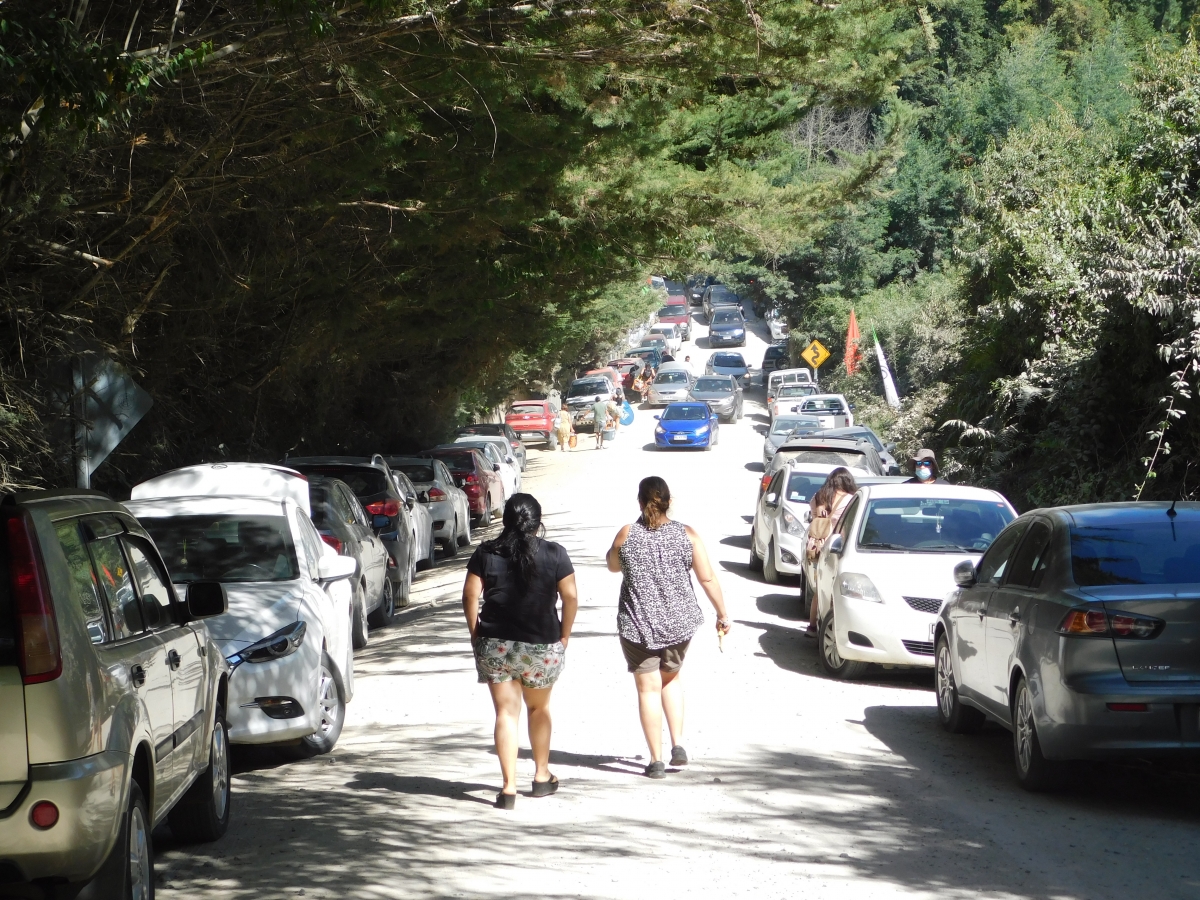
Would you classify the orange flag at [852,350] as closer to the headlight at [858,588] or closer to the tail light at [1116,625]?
the headlight at [858,588]

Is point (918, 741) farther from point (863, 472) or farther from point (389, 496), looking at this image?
point (863, 472)

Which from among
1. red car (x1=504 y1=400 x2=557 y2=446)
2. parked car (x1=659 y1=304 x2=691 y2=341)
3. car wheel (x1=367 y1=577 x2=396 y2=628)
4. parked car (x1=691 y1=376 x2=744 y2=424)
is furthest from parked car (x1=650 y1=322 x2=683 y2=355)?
car wheel (x1=367 y1=577 x2=396 y2=628)

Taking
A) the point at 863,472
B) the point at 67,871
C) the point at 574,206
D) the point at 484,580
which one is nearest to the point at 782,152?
the point at 863,472

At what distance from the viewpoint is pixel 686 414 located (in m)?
42.8

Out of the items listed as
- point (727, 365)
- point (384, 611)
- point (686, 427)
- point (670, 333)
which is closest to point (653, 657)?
point (384, 611)

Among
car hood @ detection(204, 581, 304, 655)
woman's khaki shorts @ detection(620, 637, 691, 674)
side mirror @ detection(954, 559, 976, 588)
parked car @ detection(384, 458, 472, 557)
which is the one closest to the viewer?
woman's khaki shorts @ detection(620, 637, 691, 674)

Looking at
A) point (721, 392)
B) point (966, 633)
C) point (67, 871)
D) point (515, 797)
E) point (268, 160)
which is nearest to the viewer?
point (67, 871)

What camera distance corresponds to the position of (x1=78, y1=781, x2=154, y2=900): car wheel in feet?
14.8

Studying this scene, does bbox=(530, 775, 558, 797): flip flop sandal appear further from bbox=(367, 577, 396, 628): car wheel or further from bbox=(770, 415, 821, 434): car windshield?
bbox=(770, 415, 821, 434): car windshield

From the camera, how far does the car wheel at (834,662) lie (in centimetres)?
1130

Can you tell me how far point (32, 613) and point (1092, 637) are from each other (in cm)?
516

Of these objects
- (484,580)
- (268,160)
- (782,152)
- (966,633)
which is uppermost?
(782,152)

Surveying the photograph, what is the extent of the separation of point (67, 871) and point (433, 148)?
9.50 metres

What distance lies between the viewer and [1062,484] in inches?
711
